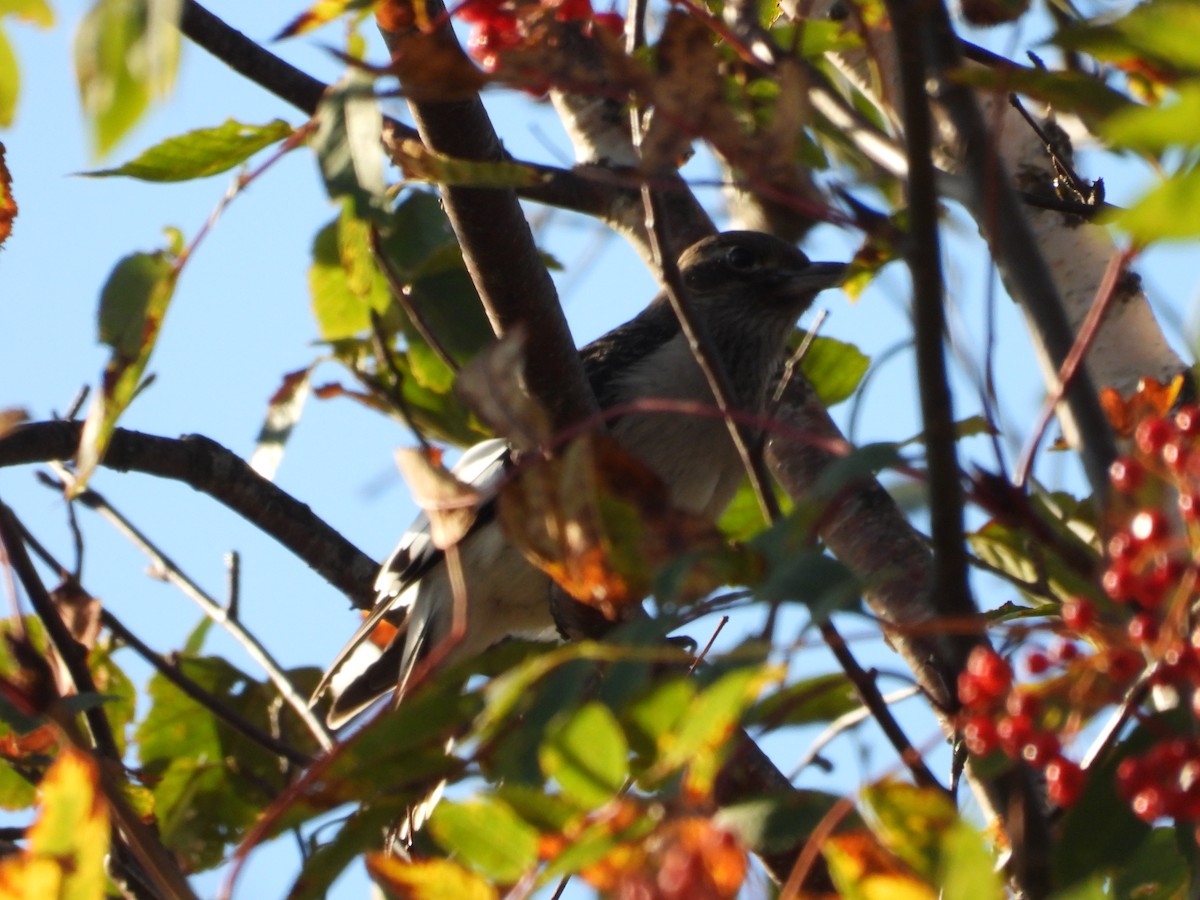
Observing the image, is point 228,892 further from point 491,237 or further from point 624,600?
point 491,237

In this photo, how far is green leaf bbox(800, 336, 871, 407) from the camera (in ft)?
14.0

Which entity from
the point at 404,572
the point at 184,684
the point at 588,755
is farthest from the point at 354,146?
the point at 404,572

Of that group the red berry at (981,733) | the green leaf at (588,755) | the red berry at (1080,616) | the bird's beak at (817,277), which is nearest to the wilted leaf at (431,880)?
the green leaf at (588,755)

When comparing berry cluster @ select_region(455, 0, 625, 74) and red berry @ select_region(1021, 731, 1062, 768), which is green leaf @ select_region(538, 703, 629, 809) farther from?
berry cluster @ select_region(455, 0, 625, 74)

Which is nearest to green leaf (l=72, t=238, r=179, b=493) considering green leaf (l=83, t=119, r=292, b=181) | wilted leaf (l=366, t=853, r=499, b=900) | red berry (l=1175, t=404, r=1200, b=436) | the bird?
green leaf (l=83, t=119, r=292, b=181)

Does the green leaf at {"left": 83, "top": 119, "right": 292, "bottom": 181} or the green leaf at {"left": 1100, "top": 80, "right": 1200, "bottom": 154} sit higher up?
the green leaf at {"left": 83, "top": 119, "right": 292, "bottom": 181}

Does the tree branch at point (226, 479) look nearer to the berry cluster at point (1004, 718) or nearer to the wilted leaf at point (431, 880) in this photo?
the wilted leaf at point (431, 880)

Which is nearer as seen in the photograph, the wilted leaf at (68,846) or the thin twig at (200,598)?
the wilted leaf at (68,846)

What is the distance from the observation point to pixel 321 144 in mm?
1641

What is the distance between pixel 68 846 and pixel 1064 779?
0.96m

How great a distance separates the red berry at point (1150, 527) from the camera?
4.69ft

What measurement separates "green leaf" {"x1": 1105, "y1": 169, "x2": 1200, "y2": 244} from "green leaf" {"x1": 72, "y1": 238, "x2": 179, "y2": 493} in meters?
Result: 1.17

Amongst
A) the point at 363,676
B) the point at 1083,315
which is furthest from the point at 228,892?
the point at 363,676

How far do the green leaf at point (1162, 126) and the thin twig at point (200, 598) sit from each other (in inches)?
97.0
